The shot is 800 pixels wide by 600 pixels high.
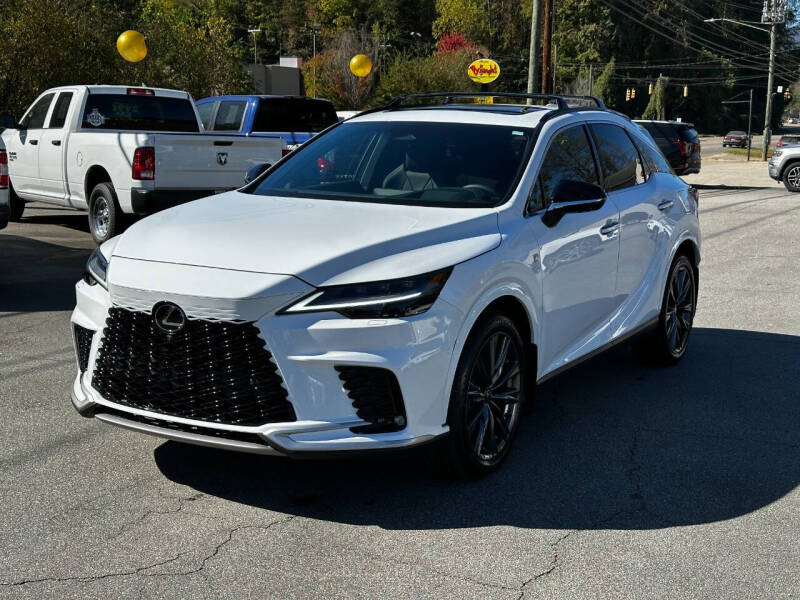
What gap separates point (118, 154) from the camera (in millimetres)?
12469

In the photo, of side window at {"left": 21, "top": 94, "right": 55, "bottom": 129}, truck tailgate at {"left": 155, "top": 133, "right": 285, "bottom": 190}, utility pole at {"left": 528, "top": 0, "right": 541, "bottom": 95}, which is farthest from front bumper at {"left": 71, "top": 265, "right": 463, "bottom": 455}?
utility pole at {"left": 528, "top": 0, "right": 541, "bottom": 95}

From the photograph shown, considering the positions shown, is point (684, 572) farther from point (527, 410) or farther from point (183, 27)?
point (183, 27)

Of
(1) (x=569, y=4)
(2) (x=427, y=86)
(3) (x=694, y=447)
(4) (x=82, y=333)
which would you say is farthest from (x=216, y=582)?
(1) (x=569, y=4)

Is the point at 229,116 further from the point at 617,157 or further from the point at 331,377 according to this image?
the point at 331,377

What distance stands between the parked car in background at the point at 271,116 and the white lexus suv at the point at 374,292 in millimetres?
10774

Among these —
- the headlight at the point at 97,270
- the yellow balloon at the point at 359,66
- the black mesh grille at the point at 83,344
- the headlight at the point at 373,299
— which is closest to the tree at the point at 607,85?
the yellow balloon at the point at 359,66

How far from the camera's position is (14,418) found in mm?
5738

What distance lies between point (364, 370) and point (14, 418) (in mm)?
2492

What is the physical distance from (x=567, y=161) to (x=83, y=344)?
282 centimetres

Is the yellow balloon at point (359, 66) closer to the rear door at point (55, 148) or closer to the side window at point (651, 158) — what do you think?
the rear door at point (55, 148)

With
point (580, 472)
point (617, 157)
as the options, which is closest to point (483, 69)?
point (617, 157)

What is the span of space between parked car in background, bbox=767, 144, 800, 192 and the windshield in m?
24.4

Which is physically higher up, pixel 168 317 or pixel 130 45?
pixel 130 45

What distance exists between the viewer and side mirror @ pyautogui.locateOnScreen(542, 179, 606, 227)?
536 cm
